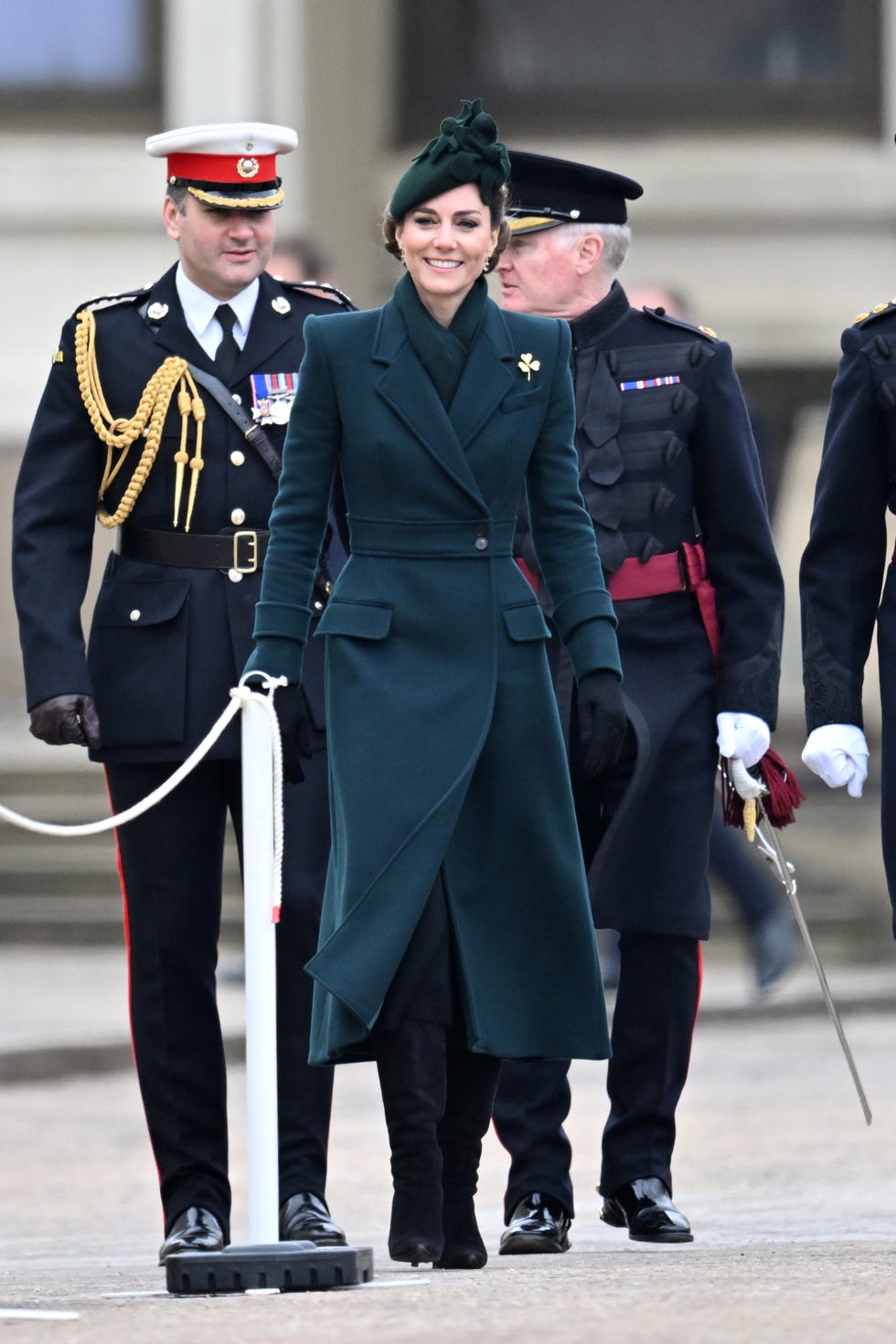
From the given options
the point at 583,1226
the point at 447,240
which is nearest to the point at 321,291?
the point at 447,240

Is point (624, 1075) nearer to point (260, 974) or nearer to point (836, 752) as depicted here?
Answer: point (836, 752)

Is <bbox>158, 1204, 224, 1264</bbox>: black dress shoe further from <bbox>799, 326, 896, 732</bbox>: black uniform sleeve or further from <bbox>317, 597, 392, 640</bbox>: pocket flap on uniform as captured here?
<bbox>799, 326, 896, 732</bbox>: black uniform sleeve

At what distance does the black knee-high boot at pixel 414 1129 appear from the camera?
221 inches

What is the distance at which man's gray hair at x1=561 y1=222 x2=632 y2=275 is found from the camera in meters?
6.84

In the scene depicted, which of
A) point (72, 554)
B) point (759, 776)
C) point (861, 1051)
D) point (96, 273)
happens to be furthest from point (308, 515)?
point (96, 273)

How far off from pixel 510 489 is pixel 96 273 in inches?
412

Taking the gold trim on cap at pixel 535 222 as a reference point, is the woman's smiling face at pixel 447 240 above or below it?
above

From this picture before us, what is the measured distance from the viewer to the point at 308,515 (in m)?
5.85

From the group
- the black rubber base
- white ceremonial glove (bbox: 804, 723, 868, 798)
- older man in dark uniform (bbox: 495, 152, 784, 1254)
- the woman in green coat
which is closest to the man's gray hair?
older man in dark uniform (bbox: 495, 152, 784, 1254)

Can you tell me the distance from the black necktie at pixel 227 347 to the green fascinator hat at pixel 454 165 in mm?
701

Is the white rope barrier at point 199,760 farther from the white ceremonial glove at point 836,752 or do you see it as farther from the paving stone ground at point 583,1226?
the white ceremonial glove at point 836,752

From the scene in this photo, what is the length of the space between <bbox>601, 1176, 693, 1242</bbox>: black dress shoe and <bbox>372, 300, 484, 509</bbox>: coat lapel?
1.44 m

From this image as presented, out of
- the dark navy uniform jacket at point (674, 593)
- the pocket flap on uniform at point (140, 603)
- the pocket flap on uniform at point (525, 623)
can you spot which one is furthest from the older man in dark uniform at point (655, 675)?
the pocket flap on uniform at point (525, 623)

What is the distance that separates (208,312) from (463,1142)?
60.9 inches
